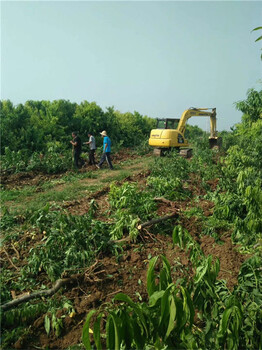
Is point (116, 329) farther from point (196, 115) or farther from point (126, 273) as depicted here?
point (196, 115)

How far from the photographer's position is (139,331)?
154 centimetres

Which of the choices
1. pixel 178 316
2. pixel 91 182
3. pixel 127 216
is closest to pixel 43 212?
pixel 127 216

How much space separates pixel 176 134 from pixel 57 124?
28.0 ft

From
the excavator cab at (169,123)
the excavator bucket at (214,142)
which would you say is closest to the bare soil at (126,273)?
the excavator cab at (169,123)

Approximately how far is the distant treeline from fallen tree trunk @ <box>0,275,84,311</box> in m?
13.2

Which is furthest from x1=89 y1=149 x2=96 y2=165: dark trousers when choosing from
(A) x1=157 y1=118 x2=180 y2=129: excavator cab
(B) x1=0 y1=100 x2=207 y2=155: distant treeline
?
(A) x1=157 y1=118 x2=180 y2=129: excavator cab

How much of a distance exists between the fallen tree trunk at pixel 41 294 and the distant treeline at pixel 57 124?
13.2 metres

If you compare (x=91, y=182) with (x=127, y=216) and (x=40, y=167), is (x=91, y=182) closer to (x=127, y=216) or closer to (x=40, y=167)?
(x=40, y=167)

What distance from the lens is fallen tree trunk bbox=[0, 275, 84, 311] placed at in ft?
11.3

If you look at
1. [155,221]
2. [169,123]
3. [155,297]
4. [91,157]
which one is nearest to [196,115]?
[169,123]

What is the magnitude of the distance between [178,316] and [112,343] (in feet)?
1.29

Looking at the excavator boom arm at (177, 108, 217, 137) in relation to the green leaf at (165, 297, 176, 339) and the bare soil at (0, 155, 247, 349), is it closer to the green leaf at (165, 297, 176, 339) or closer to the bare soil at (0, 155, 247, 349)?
the bare soil at (0, 155, 247, 349)

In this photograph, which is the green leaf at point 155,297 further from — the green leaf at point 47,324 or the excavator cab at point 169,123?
the excavator cab at point 169,123

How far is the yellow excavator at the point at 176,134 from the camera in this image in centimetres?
1701
